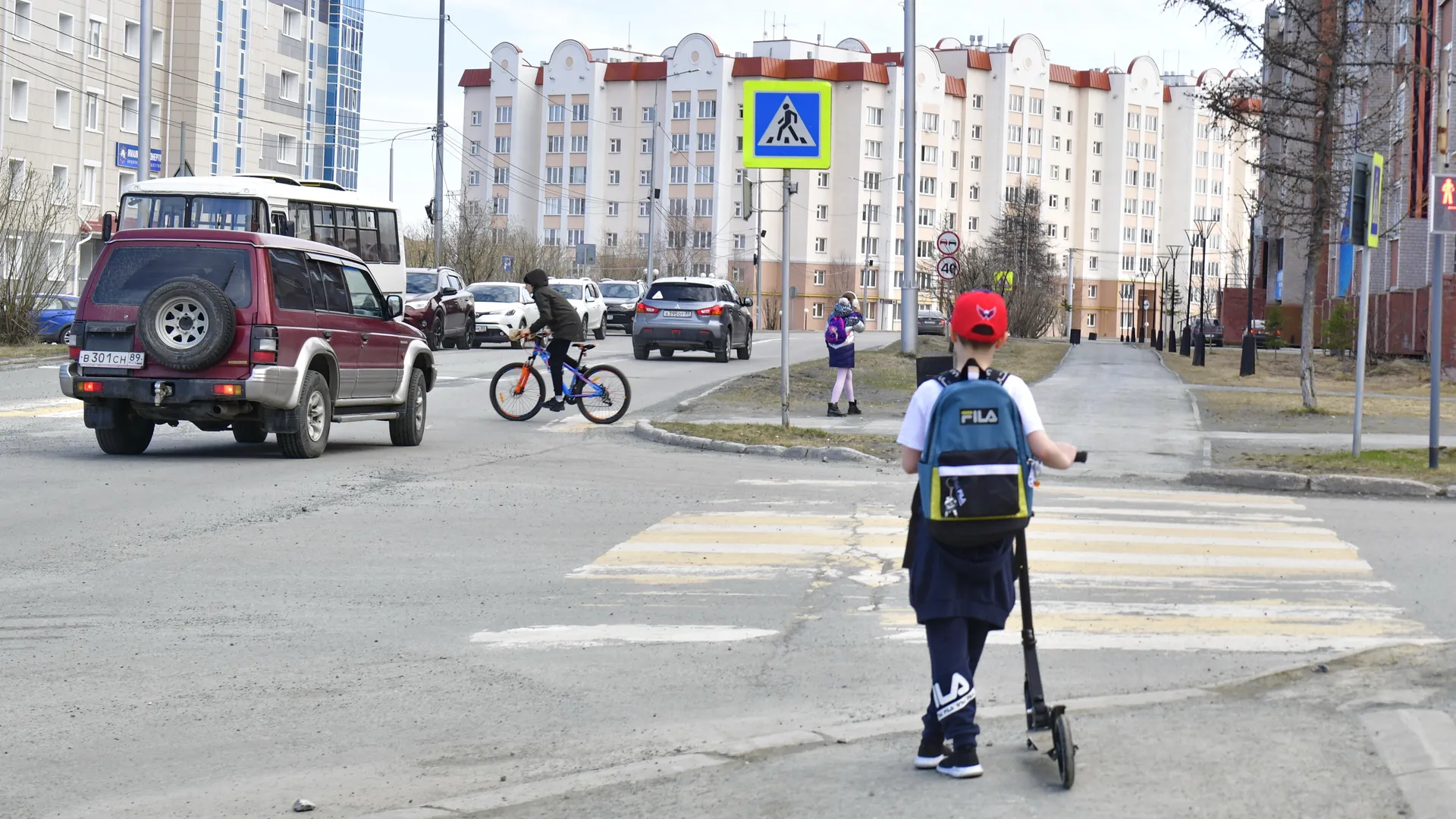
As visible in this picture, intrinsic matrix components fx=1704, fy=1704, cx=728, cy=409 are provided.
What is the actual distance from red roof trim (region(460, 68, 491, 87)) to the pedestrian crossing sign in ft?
434

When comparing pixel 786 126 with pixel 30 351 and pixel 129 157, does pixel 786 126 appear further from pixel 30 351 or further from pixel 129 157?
pixel 129 157

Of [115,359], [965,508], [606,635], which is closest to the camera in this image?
[965,508]

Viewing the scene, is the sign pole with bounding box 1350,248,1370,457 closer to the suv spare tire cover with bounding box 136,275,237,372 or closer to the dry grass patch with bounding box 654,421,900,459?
the dry grass patch with bounding box 654,421,900,459

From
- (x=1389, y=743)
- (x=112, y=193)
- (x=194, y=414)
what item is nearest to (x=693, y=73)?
(x=112, y=193)

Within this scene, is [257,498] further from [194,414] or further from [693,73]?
[693,73]

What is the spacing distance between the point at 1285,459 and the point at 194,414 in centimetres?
1010

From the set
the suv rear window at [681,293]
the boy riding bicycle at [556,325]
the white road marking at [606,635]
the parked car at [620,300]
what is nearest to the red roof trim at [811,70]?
the parked car at [620,300]

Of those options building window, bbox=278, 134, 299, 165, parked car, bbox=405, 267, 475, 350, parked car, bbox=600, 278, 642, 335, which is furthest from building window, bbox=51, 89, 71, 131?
parked car, bbox=405, 267, 475, 350

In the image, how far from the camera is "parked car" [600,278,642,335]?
56188 mm

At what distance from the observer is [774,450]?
16953mm

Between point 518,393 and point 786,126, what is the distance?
16.8 ft

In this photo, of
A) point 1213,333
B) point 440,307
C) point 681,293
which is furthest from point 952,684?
point 1213,333

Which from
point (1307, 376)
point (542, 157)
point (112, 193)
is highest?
point (542, 157)

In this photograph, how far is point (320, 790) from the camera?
5305mm
